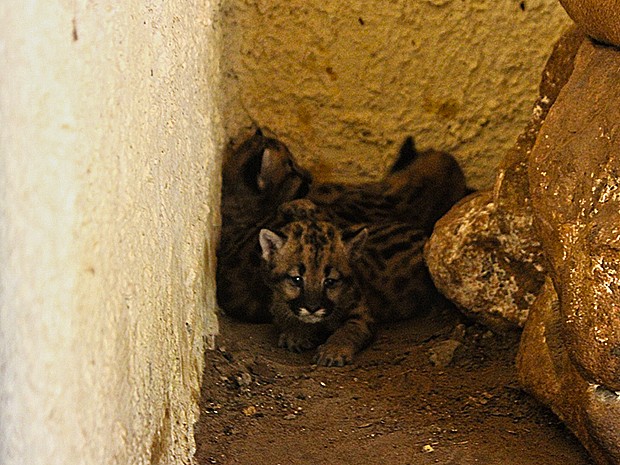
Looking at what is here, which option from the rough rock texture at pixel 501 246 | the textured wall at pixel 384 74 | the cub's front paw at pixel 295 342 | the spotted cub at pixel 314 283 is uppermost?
the textured wall at pixel 384 74

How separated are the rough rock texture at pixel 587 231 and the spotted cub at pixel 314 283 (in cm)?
131

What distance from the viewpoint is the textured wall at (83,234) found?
5.07 ft

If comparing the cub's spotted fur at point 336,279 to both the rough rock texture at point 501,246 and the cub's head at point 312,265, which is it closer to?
the cub's head at point 312,265

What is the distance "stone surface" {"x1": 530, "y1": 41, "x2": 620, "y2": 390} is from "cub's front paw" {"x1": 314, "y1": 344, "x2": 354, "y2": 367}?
49.2 inches

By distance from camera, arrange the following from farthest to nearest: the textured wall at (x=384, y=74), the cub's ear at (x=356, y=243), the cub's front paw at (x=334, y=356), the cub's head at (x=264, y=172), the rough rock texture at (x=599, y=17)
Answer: the cub's head at (x=264, y=172), the textured wall at (x=384, y=74), the cub's ear at (x=356, y=243), the cub's front paw at (x=334, y=356), the rough rock texture at (x=599, y=17)

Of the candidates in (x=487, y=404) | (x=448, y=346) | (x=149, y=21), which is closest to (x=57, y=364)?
(x=149, y=21)

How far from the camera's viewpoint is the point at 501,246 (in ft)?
12.0

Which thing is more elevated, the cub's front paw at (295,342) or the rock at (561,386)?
the rock at (561,386)

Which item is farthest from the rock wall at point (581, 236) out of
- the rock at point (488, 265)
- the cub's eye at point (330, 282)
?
the cub's eye at point (330, 282)

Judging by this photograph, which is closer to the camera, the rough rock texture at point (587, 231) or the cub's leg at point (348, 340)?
the rough rock texture at point (587, 231)

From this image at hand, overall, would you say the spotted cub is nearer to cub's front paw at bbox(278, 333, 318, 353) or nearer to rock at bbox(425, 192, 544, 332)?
cub's front paw at bbox(278, 333, 318, 353)

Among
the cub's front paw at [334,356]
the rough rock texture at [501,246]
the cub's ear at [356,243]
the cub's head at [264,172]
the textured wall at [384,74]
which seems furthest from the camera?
the cub's head at [264,172]

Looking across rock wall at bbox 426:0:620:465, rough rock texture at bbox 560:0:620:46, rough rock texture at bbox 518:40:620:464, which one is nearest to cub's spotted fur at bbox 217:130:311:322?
rock wall at bbox 426:0:620:465

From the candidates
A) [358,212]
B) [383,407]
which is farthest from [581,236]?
[358,212]
